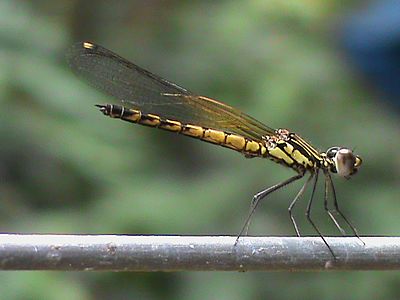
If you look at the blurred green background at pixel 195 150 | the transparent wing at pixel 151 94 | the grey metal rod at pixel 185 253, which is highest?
the grey metal rod at pixel 185 253

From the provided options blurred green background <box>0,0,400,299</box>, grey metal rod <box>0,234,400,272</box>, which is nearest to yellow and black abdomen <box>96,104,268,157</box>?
blurred green background <box>0,0,400,299</box>

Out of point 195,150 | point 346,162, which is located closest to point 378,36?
Result: point 195,150

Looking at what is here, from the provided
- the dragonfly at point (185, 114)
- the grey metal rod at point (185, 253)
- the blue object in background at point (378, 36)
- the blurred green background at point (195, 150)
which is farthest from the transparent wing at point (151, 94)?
the blue object in background at point (378, 36)

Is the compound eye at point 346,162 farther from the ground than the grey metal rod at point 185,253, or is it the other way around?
the grey metal rod at point 185,253

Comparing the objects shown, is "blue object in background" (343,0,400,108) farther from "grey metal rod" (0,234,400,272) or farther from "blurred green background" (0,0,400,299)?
"grey metal rod" (0,234,400,272)

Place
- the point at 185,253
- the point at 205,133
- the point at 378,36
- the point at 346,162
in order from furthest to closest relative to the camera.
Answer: the point at 378,36 < the point at 205,133 < the point at 346,162 < the point at 185,253

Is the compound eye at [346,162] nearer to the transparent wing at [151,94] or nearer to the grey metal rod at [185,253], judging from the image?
the transparent wing at [151,94]

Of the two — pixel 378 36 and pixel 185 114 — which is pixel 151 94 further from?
pixel 378 36
